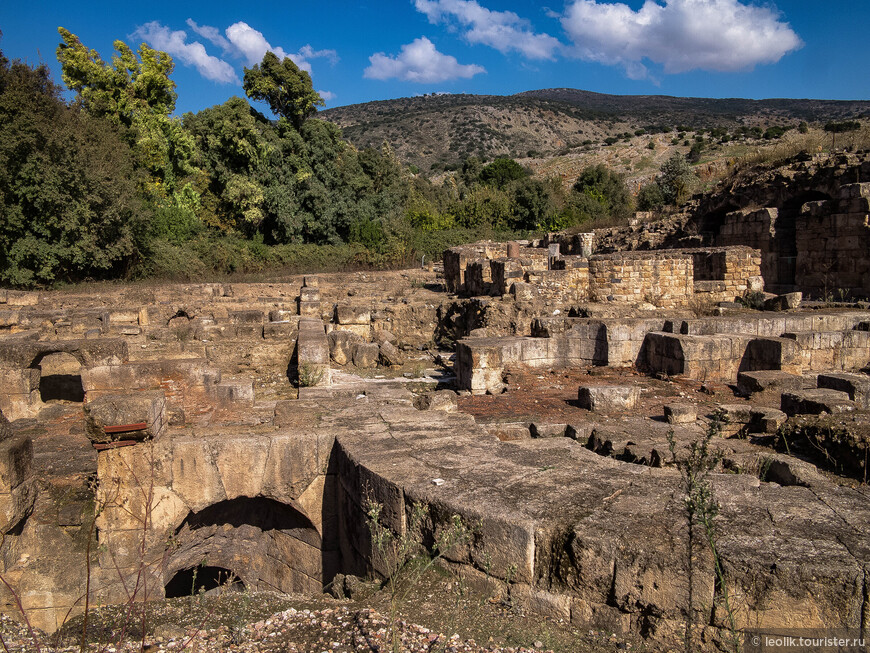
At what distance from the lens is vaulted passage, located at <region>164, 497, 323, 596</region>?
192 inches

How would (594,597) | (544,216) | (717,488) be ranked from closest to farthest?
(594,597), (717,488), (544,216)

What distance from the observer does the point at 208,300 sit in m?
16.7

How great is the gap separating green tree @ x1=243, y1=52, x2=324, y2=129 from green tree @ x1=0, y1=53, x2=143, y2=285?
9.77 m

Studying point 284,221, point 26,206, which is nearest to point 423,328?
point 26,206

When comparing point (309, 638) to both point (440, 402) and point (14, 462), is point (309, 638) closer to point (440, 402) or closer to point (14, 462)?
point (14, 462)

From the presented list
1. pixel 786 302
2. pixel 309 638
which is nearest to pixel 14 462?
pixel 309 638

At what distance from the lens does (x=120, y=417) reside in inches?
158

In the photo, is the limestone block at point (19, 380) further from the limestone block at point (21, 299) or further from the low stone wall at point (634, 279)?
the limestone block at point (21, 299)

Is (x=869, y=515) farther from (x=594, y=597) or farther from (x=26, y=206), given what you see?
(x=26, y=206)

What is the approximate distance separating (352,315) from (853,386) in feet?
29.0

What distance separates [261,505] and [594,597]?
3245 mm

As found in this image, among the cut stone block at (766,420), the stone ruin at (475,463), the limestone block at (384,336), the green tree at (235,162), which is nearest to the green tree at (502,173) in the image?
the green tree at (235,162)

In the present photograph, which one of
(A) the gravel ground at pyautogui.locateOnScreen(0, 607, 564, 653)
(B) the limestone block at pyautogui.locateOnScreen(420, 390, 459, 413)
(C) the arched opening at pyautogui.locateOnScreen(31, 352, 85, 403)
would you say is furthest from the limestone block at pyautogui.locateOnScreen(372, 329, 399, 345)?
(A) the gravel ground at pyautogui.locateOnScreen(0, 607, 564, 653)

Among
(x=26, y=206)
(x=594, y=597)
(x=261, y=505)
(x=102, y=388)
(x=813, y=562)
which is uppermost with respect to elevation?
(x=26, y=206)
